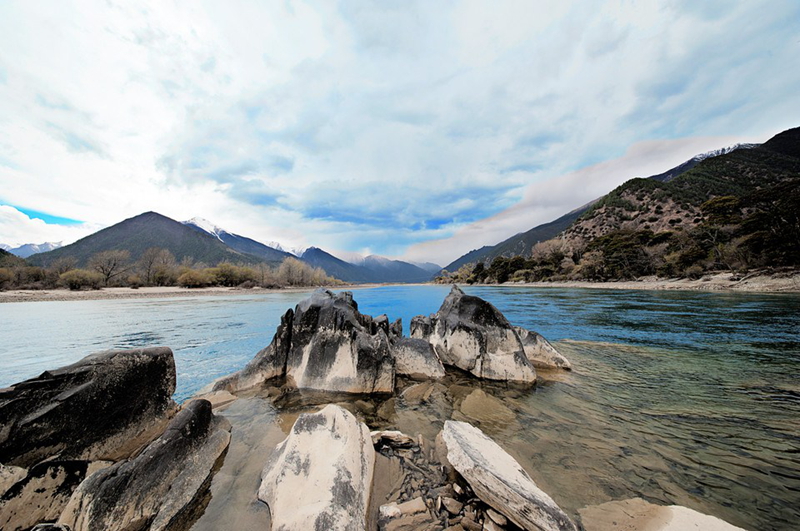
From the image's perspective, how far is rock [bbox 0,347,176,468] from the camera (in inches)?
123

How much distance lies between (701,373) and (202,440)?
1137 centimetres

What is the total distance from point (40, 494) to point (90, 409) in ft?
3.18

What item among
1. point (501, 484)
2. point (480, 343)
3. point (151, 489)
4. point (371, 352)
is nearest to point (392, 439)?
point (501, 484)

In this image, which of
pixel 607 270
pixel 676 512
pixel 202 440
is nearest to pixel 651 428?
pixel 676 512

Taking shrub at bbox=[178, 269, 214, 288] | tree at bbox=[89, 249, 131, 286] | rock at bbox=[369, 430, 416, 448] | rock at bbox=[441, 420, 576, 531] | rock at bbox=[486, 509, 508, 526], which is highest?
tree at bbox=[89, 249, 131, 286]

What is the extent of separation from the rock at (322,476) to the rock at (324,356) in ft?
7.96

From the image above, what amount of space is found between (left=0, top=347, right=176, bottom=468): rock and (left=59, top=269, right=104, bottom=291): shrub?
214 feet

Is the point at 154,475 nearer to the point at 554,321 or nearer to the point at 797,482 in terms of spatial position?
the point at 797,482

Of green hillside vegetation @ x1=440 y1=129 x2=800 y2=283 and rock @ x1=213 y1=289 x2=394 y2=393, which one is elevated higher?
green hillside vegetation @ x1=440 y1=129 x2=800 y2=283

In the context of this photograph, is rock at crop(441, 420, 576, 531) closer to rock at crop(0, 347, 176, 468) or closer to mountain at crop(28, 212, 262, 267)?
rock at crop(0, 347, 176, 468)

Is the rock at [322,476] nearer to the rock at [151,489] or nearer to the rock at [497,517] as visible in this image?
the rock at [151,489]

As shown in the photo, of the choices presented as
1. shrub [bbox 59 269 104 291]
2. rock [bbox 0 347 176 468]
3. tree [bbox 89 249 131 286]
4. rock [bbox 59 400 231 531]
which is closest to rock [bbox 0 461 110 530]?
rock [bbox 0 347 176 468]

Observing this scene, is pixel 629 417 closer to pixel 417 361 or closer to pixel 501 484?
pixel 501 484

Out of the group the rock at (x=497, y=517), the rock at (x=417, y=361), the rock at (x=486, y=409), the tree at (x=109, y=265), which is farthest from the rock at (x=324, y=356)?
the tree at (x=109, y=265)
